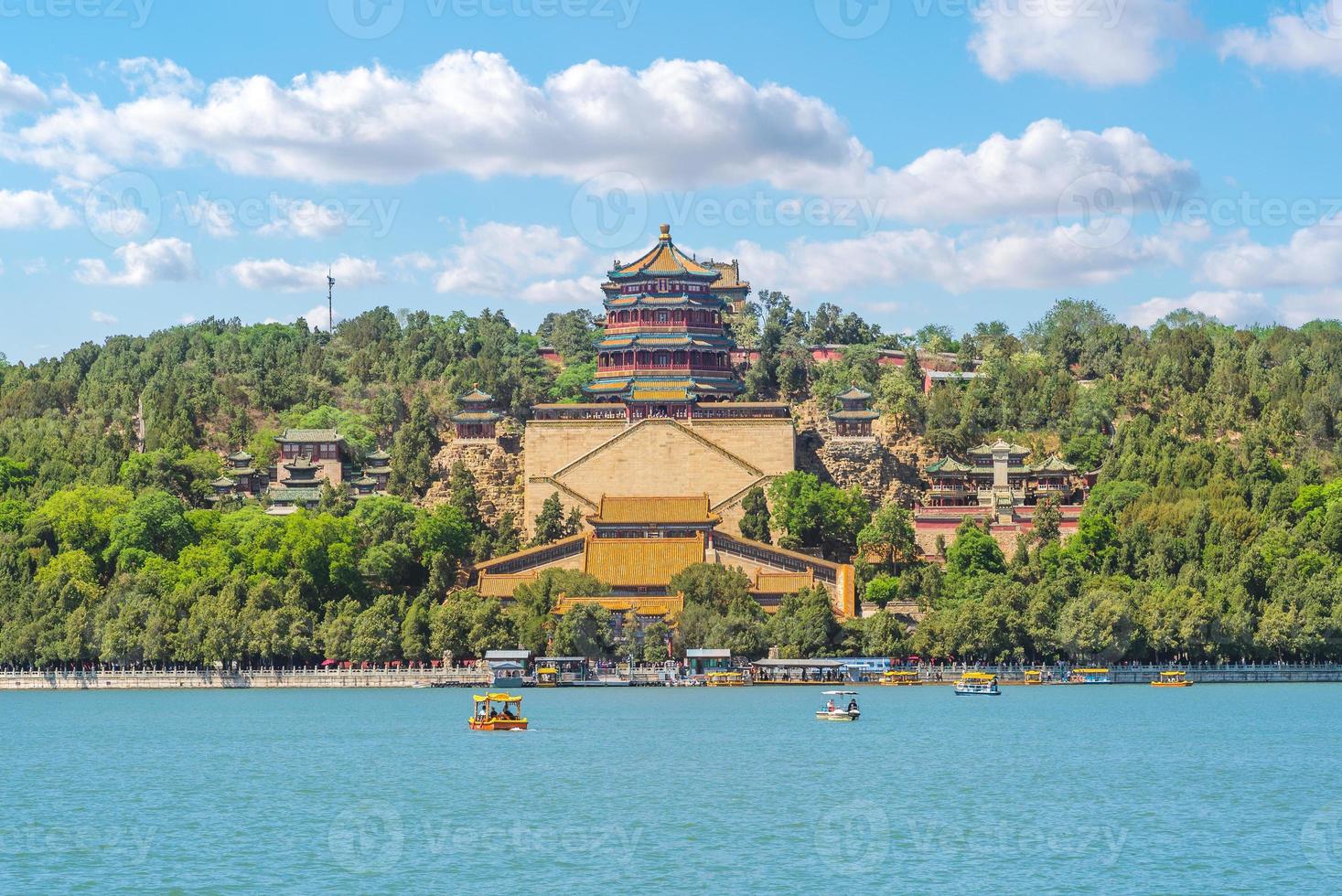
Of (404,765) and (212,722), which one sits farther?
(212,722)

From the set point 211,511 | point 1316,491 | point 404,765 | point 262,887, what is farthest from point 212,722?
point 1316,491

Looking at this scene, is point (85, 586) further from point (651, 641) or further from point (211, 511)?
point (651, 641)

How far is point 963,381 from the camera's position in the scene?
113 meters

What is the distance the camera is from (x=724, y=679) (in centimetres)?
8519

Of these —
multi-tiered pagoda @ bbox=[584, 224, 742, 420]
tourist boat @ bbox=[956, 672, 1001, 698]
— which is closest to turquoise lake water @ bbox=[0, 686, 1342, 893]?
tourist boat @ bbox=[956, 672, 1001, 698]

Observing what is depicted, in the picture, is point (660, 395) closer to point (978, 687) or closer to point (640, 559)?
point (640, 559)

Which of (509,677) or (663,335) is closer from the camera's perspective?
(509,677)

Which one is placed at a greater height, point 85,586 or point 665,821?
point 85,586

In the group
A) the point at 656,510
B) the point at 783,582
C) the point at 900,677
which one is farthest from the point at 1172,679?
the point at 656,510

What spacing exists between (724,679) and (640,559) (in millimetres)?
8137

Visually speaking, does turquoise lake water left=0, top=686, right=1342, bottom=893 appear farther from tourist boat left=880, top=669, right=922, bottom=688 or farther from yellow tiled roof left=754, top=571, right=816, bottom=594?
yellow tiled roof left=754, top=571, right=816, bottom=594

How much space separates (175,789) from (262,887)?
14.2 meters

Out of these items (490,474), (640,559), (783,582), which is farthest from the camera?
(490,474)

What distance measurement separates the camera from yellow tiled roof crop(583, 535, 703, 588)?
89812 mm
